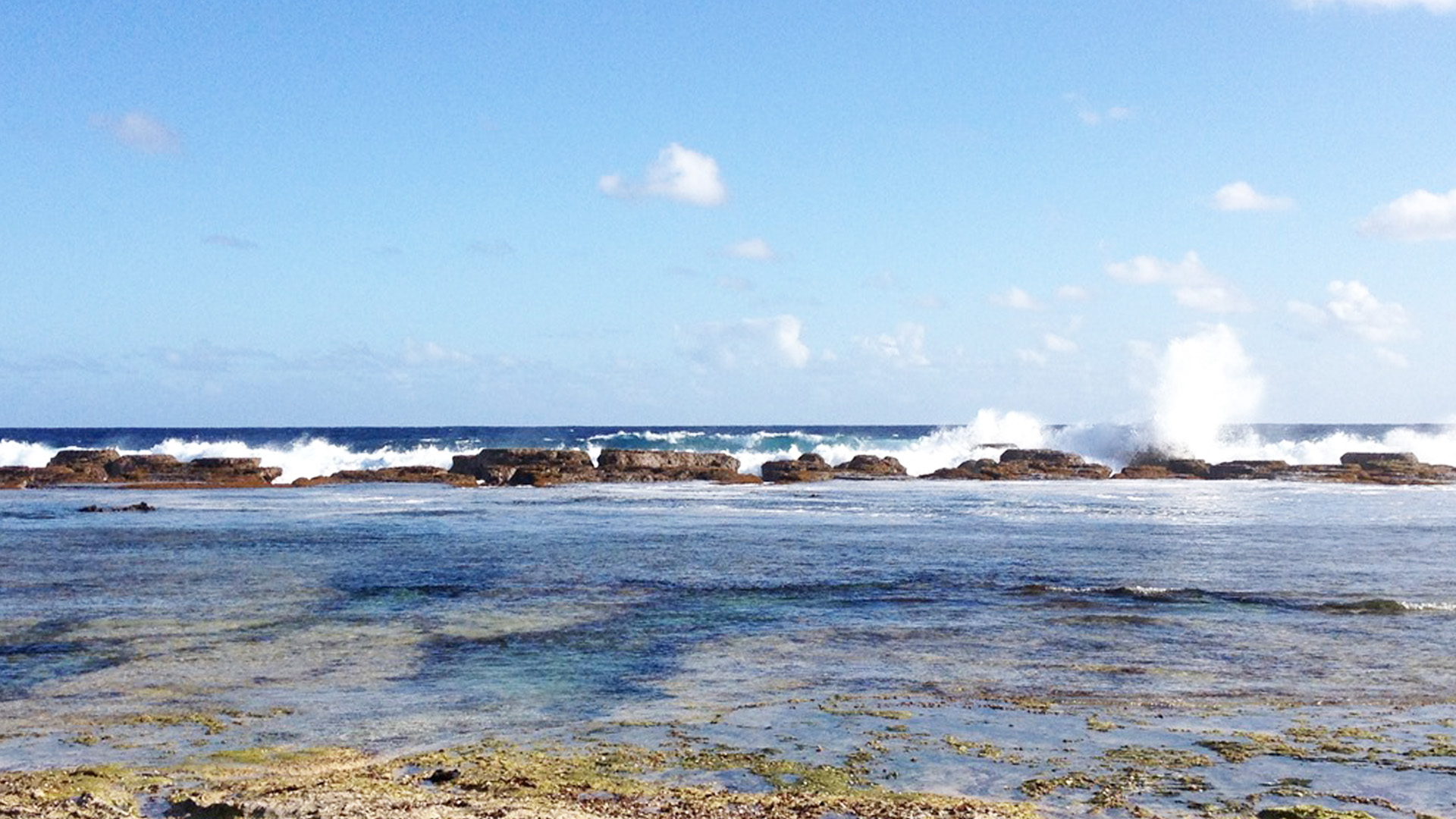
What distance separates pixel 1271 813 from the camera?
310 inches

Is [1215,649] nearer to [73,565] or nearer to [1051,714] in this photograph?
[1051,714]

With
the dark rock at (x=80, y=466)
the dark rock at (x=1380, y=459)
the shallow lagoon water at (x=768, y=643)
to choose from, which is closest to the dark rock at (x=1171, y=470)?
the dark rock at (x=1380, y=459)

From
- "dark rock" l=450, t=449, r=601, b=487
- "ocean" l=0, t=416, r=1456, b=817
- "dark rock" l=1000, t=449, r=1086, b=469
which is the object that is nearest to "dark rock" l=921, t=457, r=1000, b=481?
"dark rock" l=1000, t=449, r=1086, b=469

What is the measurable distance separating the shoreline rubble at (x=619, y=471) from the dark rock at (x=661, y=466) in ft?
0.18

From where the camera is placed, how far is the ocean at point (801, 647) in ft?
31.9

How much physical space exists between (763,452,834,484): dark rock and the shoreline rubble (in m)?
0.07

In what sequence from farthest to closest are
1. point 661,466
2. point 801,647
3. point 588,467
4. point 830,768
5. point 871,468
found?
point 871,468 → point 661,466 → point 588,467 → point 801,647 → point 830,768

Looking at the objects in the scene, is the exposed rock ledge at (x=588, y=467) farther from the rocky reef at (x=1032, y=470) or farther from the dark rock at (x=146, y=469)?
the dark rock at (x=146, y=469)

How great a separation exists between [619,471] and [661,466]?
255 centimetres

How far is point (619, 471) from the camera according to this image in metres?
64.2

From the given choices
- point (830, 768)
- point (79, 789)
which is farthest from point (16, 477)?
point (830, 768)

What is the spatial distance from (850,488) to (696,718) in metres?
46.3

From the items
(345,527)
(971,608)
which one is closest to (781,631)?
(971,608)

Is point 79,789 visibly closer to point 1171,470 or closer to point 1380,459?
point 1171,470
